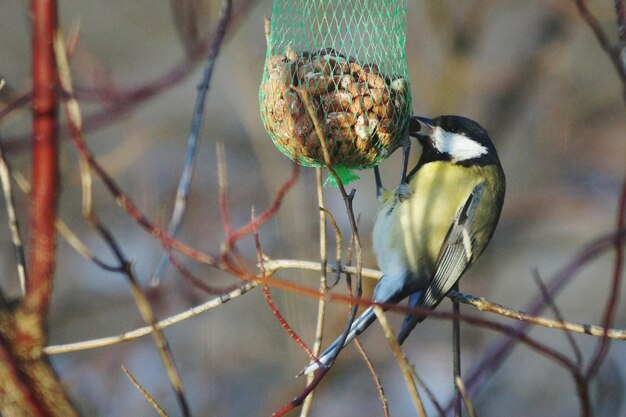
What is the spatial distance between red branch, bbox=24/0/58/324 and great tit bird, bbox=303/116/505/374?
1.94m

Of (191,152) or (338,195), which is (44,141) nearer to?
(191,152)

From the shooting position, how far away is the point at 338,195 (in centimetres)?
482

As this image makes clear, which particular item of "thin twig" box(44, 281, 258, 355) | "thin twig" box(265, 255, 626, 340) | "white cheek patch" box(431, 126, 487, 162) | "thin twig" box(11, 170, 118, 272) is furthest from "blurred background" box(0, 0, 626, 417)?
"thin twig" box(11, 170, 118, 272)

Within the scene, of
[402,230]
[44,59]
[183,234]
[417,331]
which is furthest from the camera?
[417,331]

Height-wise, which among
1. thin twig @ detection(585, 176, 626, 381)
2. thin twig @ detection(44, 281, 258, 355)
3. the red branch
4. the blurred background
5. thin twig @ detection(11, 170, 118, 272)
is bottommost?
the blurred background

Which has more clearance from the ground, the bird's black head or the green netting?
the green netting

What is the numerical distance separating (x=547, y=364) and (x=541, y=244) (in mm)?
816

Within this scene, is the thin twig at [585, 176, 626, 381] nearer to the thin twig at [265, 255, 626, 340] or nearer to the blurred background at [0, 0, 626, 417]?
the thin twig at [265, 255, 626, 340]

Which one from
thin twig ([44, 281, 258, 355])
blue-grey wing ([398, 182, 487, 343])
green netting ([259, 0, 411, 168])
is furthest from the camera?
blue-grey wing ([398, 182, 487, 343])

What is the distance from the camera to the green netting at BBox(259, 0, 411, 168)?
2.26m

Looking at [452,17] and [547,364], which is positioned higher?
[452,17]

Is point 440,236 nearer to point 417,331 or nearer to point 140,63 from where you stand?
point 417,331

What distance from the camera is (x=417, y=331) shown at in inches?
213

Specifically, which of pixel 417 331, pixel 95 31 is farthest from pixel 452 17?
pixel 95 31
